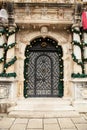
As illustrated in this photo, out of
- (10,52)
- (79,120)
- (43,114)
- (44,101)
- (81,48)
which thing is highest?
(81,48)

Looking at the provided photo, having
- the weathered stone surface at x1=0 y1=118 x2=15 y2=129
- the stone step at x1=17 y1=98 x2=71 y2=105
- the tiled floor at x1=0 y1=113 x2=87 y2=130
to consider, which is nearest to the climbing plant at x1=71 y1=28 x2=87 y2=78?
the stone step at x1=17 y1=98 x2=71 y2=105

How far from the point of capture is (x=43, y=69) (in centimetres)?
911

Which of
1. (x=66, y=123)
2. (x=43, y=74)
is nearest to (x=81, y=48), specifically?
(x=43, y=74)

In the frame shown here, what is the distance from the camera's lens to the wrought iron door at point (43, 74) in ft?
29.6

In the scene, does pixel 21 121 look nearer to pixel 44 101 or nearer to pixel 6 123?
pixel 6 123

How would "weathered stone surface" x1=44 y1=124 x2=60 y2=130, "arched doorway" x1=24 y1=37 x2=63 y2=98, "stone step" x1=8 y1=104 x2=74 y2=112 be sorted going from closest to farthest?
1. "weathered stone surface" x1=44 y1=124 x2=60 y2=130
2. "stone step" x1=8 y1=104 x2=74 y2=112
3. "arched doorway" x1=24 y1=37 x2=63 y2=98

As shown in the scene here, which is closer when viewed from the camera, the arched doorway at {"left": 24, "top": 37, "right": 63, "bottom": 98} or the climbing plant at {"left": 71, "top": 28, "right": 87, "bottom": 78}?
the climbing plant at {"left": 71, "top": 28, "right": 87, "bottom": 78}

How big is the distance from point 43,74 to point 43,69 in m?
0.24

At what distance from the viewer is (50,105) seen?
7.84 metres

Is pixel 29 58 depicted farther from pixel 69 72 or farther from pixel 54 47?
pixel 69 72

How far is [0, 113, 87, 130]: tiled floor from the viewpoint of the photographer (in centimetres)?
575

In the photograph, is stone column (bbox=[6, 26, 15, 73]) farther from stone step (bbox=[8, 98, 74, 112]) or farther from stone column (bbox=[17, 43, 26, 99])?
stone step (bbox=[8, 98, 74, 112])

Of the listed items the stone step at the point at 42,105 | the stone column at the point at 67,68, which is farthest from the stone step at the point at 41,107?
the stone column at the point at 67,68

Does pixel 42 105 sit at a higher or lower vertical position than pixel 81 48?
lower
